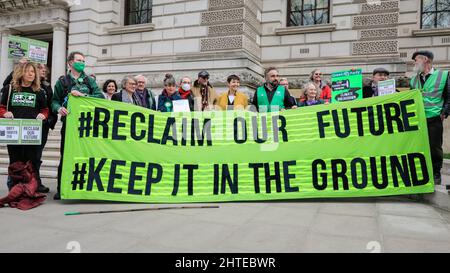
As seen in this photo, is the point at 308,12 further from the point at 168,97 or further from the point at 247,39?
the point at 168,97

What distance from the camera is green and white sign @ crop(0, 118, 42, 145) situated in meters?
4.67

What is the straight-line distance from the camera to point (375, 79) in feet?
20.7

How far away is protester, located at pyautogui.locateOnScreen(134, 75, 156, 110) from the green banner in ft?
2.45

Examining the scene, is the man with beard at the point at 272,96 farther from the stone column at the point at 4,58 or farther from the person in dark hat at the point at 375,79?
the stone column at the point at 4,58

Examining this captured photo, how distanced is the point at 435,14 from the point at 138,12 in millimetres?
11033

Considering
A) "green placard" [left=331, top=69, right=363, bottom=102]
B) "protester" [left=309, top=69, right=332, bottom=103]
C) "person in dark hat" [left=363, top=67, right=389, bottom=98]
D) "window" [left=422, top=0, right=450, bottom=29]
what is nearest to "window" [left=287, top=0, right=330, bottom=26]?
"window" [left=422, top=0, right=450, bottom=29]

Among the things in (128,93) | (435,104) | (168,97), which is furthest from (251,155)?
(435,104)

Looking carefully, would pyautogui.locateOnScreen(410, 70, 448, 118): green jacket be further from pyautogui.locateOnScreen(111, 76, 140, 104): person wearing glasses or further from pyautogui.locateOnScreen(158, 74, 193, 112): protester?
pyautogui.locateOnScreen(111, 76, 140, 104): person wearing glasses

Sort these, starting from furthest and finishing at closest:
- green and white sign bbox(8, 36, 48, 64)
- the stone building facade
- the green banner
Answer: the stone building facade
green and white sign bbox(8, 36, 48, 64)
the green banner

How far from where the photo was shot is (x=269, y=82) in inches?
248

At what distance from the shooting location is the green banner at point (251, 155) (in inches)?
193

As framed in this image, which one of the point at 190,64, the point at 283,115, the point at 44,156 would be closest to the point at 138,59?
the point at 190,64
